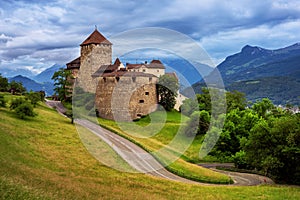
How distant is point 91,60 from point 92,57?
39.0 inches

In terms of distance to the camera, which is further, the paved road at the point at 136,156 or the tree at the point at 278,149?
the tree at the point at 278,149

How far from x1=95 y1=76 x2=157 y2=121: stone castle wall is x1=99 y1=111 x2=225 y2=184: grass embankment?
2.24m

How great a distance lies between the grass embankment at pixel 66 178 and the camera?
23469mm

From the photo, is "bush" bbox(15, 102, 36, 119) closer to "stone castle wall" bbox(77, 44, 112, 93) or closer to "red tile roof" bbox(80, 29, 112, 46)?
"stone castle wall" bbox(77, 44, 112, 93)

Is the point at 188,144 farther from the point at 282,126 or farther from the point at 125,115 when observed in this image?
the point at 282,126

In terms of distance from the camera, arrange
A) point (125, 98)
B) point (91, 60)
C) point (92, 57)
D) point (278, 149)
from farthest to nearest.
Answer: point (92, 57) → point (91, 60) → point (125, 98) → point (278, 149)

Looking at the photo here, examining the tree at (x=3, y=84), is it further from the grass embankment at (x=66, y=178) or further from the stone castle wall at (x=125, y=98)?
the grass embankment at (x=66, y=178)

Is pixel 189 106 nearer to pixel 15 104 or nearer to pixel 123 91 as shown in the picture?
pixel 123 91

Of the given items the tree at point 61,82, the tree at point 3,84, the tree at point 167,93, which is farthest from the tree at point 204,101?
the tree at point 3,84

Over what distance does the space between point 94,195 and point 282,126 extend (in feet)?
96.1

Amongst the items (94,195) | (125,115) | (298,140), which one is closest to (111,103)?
(125,115)

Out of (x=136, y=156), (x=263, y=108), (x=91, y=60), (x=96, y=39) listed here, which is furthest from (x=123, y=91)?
(x=263, y=108)

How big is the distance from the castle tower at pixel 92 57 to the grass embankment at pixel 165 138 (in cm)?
2369

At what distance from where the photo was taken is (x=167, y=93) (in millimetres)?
82500
